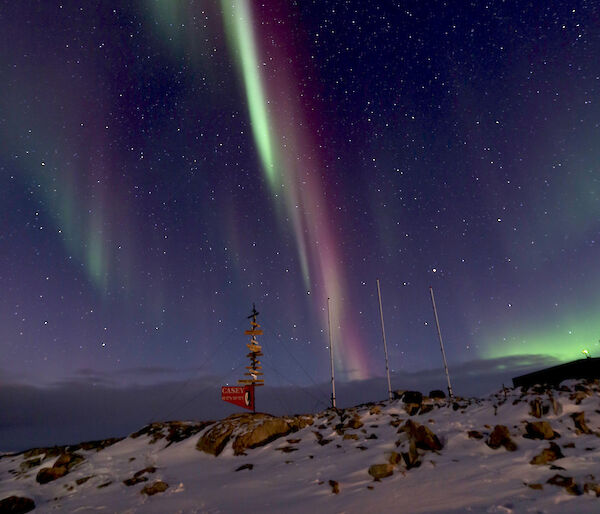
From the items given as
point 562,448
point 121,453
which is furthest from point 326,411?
point 562,448

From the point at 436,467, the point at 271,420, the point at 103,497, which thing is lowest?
the point at 103,497

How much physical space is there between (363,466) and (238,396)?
14207 millimetres

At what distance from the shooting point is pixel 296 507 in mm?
7719

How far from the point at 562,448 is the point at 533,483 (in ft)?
7.48

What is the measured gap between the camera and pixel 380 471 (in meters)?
8.70

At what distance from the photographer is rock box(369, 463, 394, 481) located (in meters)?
8.61

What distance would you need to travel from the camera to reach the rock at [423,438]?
970 cm

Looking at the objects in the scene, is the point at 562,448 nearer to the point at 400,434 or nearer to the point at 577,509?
the point at 577,509

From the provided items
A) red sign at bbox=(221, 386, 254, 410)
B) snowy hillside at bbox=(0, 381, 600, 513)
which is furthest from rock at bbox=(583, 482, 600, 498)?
red sign at bbox=(221, 386, 254, 410)

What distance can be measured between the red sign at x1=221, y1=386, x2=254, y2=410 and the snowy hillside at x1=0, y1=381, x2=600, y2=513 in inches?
227

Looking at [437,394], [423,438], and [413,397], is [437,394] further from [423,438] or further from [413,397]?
[423,438]

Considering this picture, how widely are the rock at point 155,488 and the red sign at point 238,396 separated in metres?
11.7

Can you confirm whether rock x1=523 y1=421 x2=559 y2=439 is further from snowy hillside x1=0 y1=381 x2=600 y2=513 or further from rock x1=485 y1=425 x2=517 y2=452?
rock x1=485 y1=425 x2=517 y2=452

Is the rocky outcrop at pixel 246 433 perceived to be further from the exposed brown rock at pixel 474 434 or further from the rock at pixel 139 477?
the exposed brown rock at pixel 474 434
